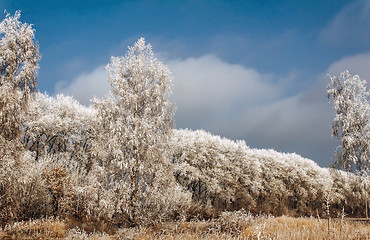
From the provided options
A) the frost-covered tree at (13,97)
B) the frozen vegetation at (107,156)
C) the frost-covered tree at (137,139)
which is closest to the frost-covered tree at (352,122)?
the frozen vegetation at (107,156)

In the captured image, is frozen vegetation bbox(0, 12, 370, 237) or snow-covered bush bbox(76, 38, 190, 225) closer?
frozen vegetation bbox(0, 12, 370, 237)

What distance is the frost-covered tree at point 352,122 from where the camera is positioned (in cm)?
2147

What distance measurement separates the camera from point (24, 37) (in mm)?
13578

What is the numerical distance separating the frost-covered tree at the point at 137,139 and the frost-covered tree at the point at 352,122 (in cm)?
1522

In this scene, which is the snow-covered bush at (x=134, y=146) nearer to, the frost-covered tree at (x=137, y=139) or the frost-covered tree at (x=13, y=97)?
the frost-covered tree at (x=137, y=139)

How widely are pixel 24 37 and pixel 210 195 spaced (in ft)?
78.4

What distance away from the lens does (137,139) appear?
14609mm

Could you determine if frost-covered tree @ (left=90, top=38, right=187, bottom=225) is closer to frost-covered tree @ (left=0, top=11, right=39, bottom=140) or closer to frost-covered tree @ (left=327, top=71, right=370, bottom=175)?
frost-covered tree @ (left=0, top=11, right=39, bottom=140)

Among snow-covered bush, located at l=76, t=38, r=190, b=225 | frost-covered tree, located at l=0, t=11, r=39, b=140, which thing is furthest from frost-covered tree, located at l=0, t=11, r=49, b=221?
snow-covered bush, located at l=76, t=38, r=190, b=225

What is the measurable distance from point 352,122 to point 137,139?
17.7m

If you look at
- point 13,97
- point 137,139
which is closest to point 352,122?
point 137,139

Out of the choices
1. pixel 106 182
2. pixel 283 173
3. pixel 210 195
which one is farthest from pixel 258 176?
pixel 106 182

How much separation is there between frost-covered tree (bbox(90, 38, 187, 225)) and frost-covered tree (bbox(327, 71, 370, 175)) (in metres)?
15.2

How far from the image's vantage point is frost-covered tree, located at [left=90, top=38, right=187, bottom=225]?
45.1 ft
